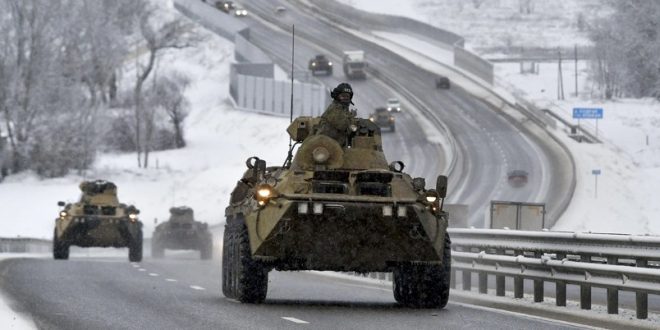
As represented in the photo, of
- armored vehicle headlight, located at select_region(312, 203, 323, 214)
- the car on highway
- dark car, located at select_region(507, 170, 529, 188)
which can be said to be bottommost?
armored vehicle headlight, located at select_region(312, 203, 323, 214)

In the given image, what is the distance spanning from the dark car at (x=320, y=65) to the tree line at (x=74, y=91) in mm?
9373

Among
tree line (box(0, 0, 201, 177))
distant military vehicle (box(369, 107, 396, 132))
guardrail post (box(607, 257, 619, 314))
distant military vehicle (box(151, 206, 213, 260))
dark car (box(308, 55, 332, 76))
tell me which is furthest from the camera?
dark car (box(308, 55, 332, 76))

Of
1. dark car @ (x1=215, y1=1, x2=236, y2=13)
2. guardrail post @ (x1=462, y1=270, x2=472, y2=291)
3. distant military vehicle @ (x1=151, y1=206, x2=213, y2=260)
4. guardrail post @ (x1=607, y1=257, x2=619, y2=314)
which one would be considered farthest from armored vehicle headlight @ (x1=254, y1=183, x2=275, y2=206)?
dark car @ (x1=215, y1=1, x2=236, y2=13)

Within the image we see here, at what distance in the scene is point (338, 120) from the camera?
1980 centimetres

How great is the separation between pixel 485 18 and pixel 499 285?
5399 inches

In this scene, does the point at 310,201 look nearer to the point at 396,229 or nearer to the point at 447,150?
the point at 396,229

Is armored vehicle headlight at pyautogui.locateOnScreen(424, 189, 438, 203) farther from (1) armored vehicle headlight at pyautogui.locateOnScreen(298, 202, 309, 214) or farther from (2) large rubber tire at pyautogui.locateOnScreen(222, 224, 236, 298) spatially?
(2) large rubber tire at pyautogui.locateOnScreen(222, 224, 236, 298)

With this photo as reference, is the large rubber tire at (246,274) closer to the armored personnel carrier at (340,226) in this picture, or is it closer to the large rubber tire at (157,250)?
the armored personnel carrier at (340,226)

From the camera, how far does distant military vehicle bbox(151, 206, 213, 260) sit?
4562 cm

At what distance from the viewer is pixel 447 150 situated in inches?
3487

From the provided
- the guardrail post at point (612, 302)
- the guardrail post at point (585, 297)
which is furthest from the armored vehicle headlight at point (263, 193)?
the guardrail post at point (612, 302)

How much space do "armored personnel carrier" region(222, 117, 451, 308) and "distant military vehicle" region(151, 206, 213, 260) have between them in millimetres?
26320

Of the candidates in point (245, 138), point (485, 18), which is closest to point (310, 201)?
point (245, 138)

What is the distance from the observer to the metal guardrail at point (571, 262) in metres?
17.3
